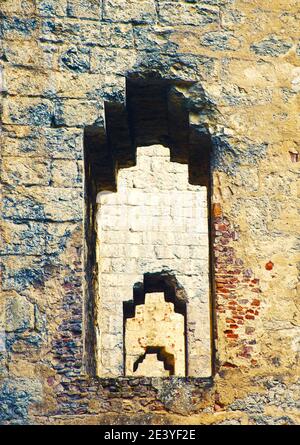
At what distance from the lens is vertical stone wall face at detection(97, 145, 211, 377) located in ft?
39.3

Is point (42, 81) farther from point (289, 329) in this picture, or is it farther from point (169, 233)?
point (169, 233)

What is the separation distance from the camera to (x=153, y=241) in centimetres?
1219

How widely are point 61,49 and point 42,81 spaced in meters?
0.23

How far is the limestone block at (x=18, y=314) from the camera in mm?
5855

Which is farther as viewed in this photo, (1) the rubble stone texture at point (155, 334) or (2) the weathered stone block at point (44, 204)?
(1) the rubble stone texture at point (155, 334)

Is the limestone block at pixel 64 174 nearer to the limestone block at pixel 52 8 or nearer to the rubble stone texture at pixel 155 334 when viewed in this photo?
the limestone block at pixel 52 8

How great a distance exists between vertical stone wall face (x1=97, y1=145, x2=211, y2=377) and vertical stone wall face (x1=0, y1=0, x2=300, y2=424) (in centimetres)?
582

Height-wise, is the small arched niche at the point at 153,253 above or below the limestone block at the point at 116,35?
below

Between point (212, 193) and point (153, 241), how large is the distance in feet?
19.9

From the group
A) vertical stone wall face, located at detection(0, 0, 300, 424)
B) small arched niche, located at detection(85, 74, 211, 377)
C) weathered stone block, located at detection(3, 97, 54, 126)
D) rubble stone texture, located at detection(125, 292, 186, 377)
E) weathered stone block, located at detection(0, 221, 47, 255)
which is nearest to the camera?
vertical stone wall face, located at detection(0, 0, 300, 424)

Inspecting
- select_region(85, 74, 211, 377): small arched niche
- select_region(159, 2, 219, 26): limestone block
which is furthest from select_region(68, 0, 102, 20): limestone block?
select_region(85, 74, 211, 377): small arched niche

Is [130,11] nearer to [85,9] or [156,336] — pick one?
[85,9]

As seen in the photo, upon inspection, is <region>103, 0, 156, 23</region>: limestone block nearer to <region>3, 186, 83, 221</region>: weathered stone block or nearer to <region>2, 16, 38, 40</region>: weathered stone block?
<region>2, 16, 38, 40</region>: weathered stone block

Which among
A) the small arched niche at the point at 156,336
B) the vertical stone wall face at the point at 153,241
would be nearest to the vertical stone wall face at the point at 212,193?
the vertical stone wall face at the point at 153,241
